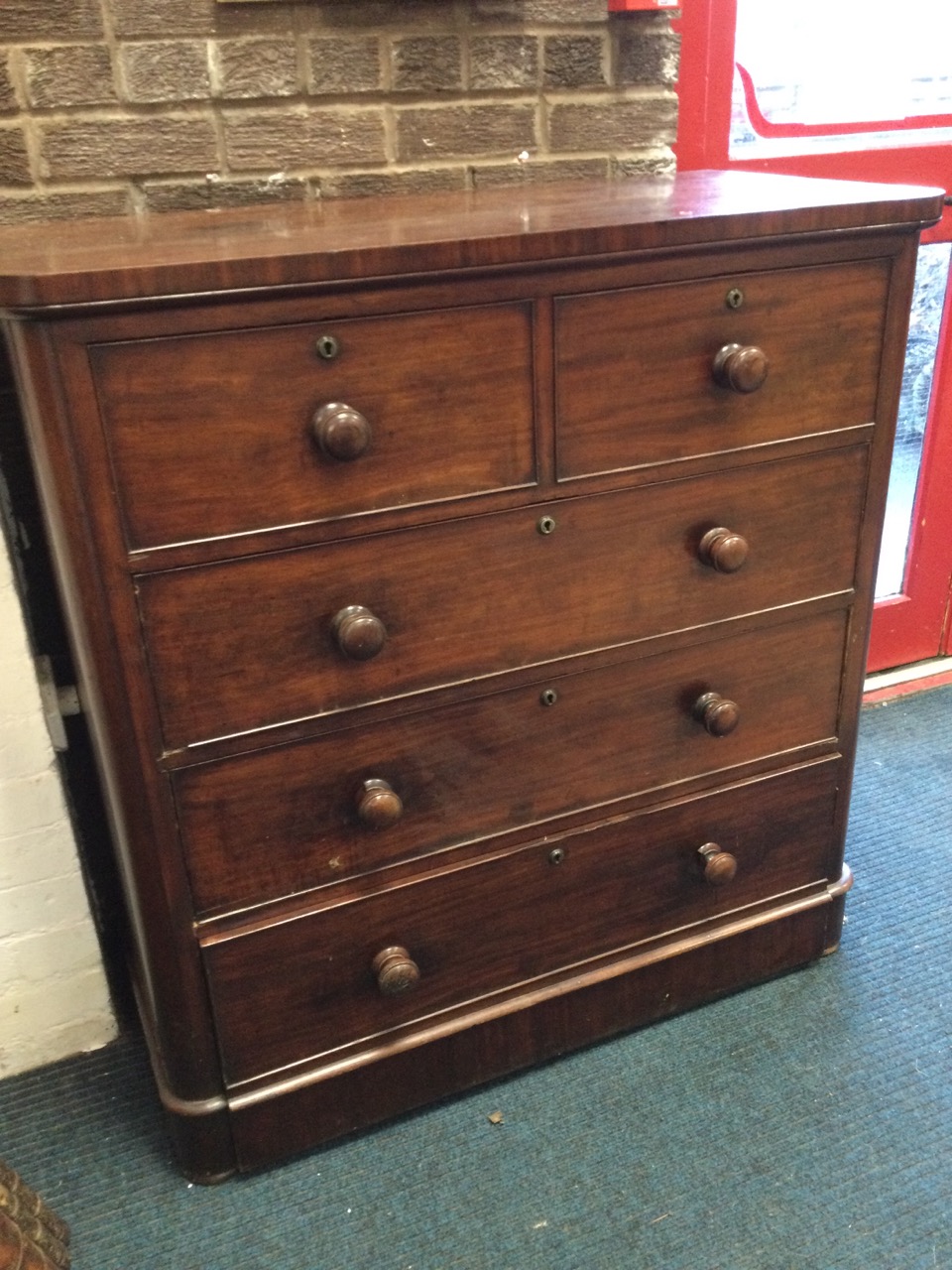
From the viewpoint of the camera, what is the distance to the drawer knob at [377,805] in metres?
1.12

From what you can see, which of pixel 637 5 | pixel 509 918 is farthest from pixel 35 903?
pixel 637 5

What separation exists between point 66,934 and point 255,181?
3.25 feet

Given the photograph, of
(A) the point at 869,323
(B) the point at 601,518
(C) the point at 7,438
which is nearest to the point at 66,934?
(C) the point at 7,438

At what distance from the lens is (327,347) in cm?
97

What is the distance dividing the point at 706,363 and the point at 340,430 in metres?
0.41

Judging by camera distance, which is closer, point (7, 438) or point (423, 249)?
point (423, 249)

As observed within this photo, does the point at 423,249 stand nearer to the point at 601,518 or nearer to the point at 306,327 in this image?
the point at 306,327

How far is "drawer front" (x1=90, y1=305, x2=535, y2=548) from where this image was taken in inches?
36.7

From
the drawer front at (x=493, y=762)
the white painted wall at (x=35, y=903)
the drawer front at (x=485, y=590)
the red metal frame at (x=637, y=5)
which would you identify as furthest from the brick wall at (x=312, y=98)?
the drawer front at (x=493, y=762)

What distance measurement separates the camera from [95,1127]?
52.6 inches

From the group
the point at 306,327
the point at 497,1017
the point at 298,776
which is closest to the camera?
the point at 306,327

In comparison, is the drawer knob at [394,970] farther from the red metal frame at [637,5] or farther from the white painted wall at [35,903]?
the red metal frame at [637,5]

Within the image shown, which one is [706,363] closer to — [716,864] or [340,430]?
[340,430]

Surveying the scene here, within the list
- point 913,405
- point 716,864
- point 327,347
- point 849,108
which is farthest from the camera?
point 913,405
